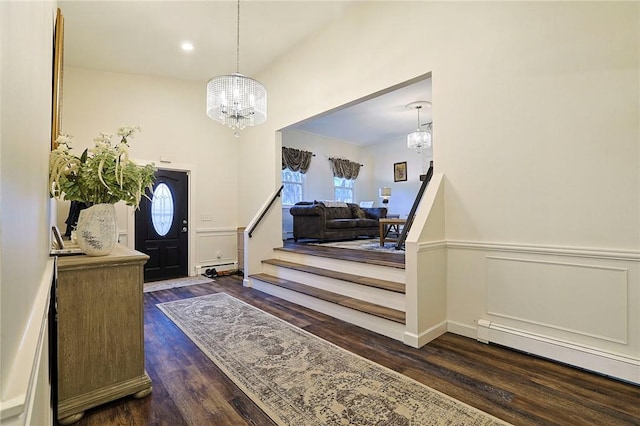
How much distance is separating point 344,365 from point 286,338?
2.31 feet

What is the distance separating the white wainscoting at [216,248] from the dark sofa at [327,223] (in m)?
1.31

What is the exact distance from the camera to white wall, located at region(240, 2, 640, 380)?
6.89 ft

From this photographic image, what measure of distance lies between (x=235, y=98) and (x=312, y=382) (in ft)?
10.3

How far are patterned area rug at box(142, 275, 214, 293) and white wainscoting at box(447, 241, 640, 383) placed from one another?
4.05m

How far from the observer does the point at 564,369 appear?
223cm

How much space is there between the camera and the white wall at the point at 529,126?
210 centimetres

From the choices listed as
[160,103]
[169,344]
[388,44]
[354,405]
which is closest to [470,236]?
[354,405]

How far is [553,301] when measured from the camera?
237cm

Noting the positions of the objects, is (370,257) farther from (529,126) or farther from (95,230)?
(95,230)

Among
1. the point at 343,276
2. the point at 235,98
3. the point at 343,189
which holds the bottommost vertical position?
the point at 343,276

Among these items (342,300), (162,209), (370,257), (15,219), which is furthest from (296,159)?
(15,219)

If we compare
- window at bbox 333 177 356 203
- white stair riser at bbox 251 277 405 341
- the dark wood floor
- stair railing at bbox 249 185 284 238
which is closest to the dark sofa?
stair railing at bbox 249 185 284 238

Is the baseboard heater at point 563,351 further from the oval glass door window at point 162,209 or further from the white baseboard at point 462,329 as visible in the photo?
the oval glass door window at point 162,209

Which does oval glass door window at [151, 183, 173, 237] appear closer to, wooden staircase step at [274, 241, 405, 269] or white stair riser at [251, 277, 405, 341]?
wooden staircase step at [274, 241, 405, 269]
